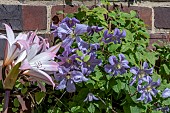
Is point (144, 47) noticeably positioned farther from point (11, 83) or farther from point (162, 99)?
point (11, 83)

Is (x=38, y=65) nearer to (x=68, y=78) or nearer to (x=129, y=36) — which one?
(x=68, y=78)

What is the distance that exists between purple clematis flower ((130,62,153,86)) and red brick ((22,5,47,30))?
28cm

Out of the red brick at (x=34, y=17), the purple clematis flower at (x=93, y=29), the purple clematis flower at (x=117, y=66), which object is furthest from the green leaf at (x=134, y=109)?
the red brick at (x=34, y=17)

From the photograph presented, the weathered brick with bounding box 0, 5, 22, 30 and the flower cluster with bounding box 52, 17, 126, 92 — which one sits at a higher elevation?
the weathered brick with bounding box 0, 5, 22, 30

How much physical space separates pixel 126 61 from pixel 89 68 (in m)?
0.09

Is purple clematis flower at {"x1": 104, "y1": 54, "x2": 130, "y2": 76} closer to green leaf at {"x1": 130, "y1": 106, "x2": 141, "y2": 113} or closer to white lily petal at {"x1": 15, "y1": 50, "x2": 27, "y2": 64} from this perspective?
green leaf at {"x1": 130, "y1": 106, "x2": 141, "y2": 113}

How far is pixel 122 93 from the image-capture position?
1.20m

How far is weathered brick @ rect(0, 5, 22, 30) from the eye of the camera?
1.24 metres

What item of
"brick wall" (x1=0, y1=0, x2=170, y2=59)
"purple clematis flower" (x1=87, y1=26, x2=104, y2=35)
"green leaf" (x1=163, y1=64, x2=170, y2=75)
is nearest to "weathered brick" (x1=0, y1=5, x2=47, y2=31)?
"brick wall" (x1=0, y1=0, x2=170, y2=59)

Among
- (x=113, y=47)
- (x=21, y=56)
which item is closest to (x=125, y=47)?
(x=113, y=47)

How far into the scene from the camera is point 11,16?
4.06 feet

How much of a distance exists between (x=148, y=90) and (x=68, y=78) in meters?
0.21

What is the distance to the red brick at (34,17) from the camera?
125cm

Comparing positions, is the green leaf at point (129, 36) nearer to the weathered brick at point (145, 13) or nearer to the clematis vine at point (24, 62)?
the weathered brick at point (145, 13)
